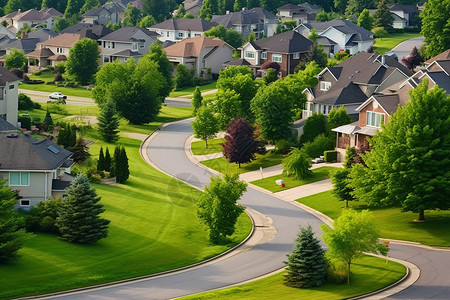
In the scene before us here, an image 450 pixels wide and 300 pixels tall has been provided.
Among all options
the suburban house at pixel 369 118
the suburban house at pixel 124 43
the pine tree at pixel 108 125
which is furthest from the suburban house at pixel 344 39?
the pine tree at pixel 108 125

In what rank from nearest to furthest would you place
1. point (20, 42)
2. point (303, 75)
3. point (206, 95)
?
point (303, 75) < point (206, 95) < point (20, 42)

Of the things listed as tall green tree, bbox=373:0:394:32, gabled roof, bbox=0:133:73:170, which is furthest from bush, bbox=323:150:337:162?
tall green tree, bbox=373:0:394:32

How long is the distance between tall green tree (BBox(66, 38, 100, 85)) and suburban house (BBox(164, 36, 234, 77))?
11802mm

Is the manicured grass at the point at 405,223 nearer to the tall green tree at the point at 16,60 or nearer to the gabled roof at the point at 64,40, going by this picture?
the tall green tree at the point at 16,60

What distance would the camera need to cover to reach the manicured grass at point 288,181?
74625mm

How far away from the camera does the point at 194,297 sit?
47188 millimetres

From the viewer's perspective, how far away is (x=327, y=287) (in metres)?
50.1

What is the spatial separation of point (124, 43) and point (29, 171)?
77850 millimetres

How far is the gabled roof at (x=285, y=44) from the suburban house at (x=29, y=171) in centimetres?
6420

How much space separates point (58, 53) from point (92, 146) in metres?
56.7

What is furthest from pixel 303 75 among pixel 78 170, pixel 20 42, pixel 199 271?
pixel 20 42

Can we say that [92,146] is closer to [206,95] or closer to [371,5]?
[206,95]

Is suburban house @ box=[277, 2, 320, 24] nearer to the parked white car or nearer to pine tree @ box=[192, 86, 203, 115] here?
the parked white car

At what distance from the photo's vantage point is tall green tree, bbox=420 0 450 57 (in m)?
121
